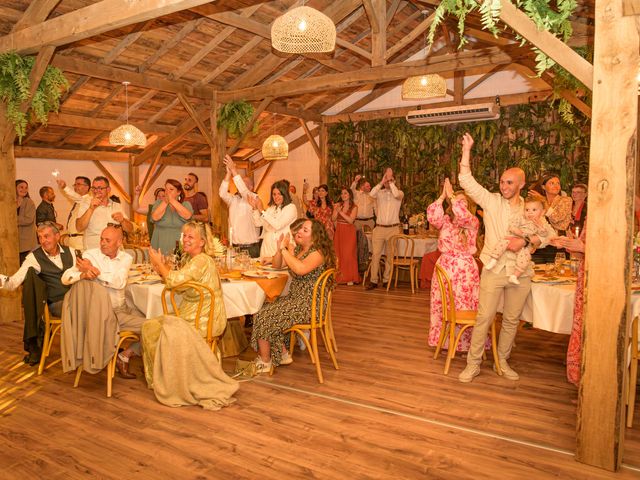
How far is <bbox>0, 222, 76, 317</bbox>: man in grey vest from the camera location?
4250mm

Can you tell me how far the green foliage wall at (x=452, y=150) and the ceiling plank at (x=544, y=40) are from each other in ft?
22.0

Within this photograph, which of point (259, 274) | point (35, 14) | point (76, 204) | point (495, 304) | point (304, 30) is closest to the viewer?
point (495, 304)

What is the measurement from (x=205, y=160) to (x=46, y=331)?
34.8 ft

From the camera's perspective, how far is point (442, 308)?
4.66 m

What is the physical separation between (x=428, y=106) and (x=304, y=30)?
6.76m

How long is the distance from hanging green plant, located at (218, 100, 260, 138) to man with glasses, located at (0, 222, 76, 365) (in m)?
5.29

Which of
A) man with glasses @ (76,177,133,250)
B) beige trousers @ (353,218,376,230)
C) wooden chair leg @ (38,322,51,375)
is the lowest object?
wooden chair leg @ (38,322,51,375)

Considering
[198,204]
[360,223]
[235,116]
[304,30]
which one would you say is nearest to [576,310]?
[304,30]

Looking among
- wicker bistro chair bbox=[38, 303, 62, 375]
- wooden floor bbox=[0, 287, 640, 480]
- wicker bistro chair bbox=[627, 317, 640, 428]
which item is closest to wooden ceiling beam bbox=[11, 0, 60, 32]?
wicker bistro chair bbox=[38, 303, 62, 375]

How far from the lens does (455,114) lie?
32.5 feet

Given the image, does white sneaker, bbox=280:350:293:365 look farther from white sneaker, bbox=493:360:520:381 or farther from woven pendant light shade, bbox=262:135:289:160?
woven pendant light shade, bbox=262:135:289:160

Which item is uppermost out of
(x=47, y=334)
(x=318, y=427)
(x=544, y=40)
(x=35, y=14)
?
(x=35, y=14)

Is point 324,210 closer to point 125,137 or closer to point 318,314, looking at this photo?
point 125,137

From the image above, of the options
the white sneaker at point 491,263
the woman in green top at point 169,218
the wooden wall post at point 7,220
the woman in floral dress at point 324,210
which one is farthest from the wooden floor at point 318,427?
the woman in floral dress at point 324,210
